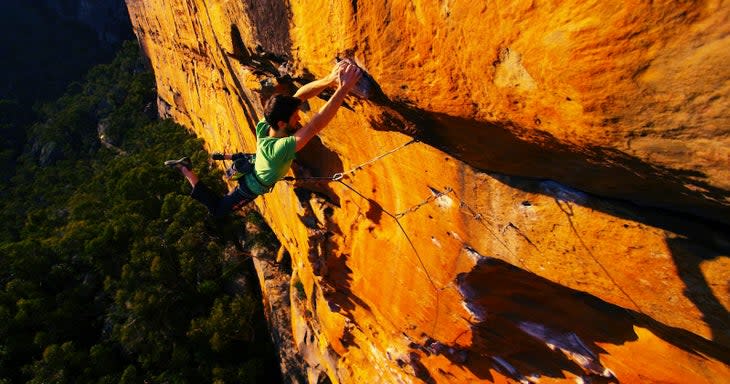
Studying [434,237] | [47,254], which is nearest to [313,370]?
[434,237]

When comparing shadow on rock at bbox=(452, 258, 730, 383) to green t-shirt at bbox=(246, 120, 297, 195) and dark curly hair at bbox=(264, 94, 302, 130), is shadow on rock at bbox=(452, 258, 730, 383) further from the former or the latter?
dark curly hair at bbox=(264, 94, 302, 130)

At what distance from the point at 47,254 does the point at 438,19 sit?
63.2 feet

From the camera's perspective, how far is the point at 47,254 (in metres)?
16.3

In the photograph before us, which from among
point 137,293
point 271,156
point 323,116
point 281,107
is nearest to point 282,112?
point 281,107

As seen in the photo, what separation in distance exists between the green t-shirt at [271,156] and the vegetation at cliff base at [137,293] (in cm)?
1036

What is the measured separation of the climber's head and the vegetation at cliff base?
1086cm

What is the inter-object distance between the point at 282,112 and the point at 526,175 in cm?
197

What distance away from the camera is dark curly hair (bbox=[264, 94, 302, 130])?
3.29 m

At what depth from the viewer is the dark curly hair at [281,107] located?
3295 millimetres

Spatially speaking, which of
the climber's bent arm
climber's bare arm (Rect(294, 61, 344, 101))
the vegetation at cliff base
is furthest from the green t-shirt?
the vegetation at cliff base

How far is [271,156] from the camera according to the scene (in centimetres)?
349

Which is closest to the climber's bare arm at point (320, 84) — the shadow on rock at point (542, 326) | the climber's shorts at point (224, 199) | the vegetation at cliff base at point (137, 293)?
the climber's shorts at point (224, 199)

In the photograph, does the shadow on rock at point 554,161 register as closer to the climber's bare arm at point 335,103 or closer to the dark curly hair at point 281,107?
the climber's bare arm at point 335,103

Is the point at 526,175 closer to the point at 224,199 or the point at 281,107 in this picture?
the point at 281,107
